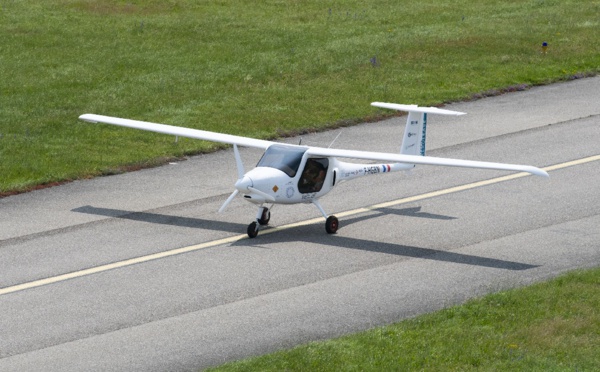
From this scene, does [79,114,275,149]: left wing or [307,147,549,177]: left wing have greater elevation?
[79,114,275,149]: left wing

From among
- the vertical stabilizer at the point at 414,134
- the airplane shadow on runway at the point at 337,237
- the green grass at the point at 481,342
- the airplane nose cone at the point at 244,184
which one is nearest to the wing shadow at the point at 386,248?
the airplane shadow on runway at the point at 337,237

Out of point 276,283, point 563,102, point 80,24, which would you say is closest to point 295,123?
point 563,102

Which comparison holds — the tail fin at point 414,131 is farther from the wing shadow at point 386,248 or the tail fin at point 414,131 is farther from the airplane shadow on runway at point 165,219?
the airplane shadow on runway at point 165,219

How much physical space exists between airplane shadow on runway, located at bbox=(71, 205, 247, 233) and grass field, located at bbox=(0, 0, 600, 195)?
2498 mm

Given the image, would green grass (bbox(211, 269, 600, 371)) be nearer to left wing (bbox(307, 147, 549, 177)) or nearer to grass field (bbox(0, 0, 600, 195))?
left wing (bbox(307, 147, 549, 177))

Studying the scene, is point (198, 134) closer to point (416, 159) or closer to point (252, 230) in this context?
point (252, 230)

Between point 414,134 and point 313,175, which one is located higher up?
point 414,134

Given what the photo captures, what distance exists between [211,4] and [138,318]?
2768 cm

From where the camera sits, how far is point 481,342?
16078 mm

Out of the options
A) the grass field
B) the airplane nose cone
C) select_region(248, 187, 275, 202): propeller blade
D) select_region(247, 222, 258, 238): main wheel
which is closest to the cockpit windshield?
select_region(248, 187, 275, 202): propeller blade

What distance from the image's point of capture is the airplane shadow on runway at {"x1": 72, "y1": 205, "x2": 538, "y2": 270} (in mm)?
20139

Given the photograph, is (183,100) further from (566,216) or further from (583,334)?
(583,334)

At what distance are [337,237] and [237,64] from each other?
48.3ft

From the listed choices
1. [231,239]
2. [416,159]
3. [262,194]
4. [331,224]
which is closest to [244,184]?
[262,194]
